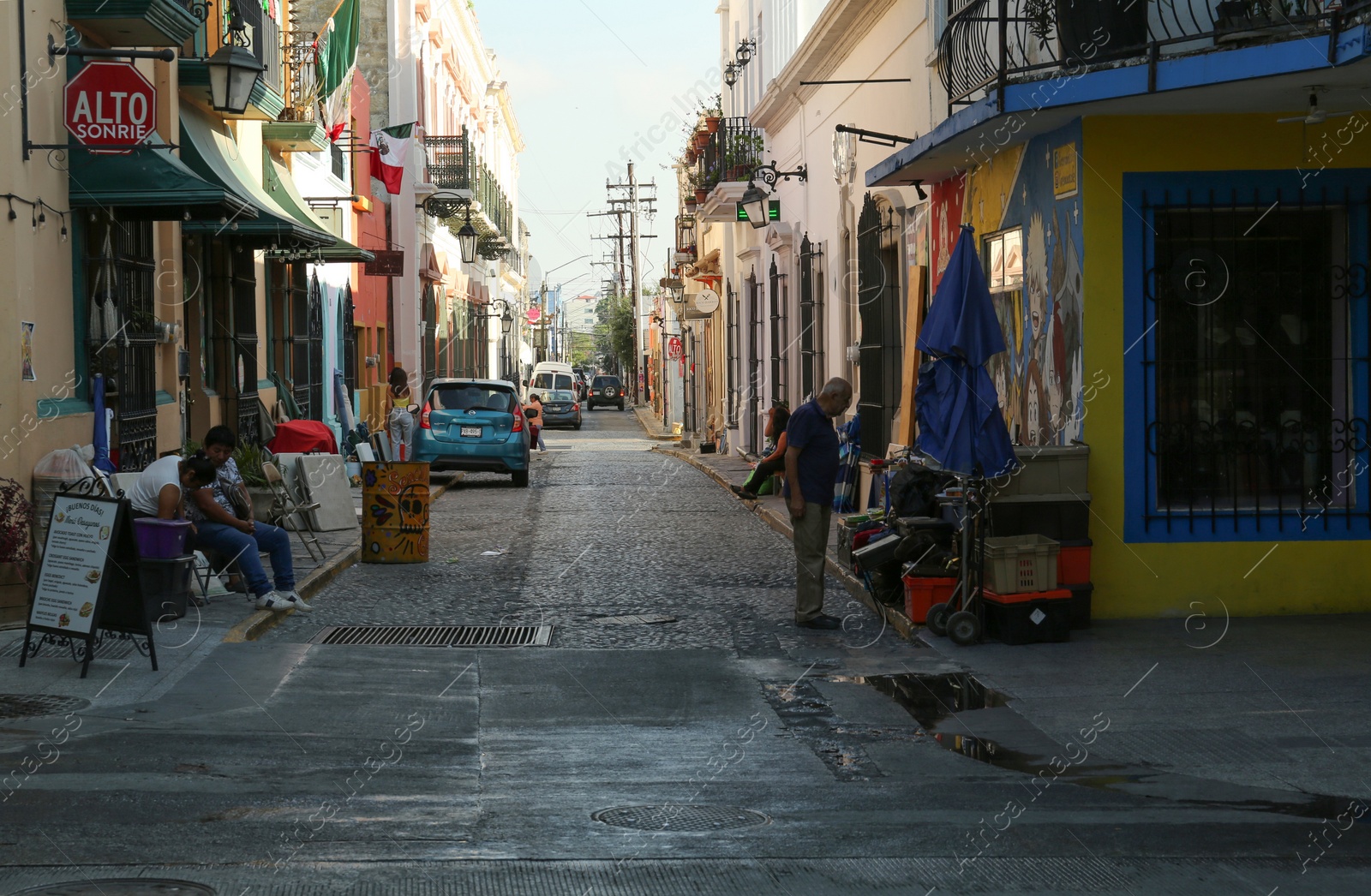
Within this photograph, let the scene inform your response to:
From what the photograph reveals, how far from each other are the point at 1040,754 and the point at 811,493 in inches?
151

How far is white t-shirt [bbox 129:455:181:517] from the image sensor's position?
1034 centimetres

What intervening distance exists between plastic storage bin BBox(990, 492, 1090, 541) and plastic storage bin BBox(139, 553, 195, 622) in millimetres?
5383

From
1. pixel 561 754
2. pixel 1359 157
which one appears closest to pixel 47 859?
pixel 561 754

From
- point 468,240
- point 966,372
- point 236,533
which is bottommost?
point 236,533

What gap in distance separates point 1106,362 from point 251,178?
10.5m

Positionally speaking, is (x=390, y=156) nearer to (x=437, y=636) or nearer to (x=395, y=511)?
(x=395, y=511)

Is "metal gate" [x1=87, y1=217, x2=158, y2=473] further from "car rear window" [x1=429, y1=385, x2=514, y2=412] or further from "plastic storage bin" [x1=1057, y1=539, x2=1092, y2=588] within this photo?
"car rear window" [x1=429, y1=385, x2=514, y2=412]

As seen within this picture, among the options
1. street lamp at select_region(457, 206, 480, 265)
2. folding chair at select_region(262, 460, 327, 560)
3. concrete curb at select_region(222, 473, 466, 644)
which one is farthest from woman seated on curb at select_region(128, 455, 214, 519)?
street lamp at select_region(457, 206, 480, 265)

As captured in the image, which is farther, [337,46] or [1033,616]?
[337,46]

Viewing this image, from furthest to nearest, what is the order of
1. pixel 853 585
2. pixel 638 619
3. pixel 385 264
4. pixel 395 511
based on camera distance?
pixel 385 264, pixel 395 511, pixel 853 585, pixel 638 619

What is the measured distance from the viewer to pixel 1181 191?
10453 mm

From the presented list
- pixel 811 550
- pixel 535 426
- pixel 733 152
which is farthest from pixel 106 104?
pixel 535 426

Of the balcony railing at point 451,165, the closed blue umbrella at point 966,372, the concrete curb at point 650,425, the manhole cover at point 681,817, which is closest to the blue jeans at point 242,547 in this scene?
the closed blue umbrella at point 966,372

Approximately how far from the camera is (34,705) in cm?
770
